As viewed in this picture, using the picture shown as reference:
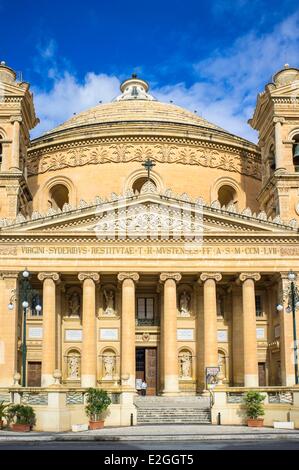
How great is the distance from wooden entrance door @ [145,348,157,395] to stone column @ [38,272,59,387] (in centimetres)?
689

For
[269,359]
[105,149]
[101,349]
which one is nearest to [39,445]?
[101,349]

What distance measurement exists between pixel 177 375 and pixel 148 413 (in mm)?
6355

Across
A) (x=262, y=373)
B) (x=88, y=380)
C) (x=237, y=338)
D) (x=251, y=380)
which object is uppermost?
(x=237, y=338)

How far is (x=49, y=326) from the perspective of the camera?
143ft

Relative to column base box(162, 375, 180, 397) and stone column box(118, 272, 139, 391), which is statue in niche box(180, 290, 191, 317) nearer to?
stone column box(118, 272, 139, 391)

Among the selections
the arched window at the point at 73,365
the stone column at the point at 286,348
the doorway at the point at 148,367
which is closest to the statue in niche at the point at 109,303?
the doorway at the point at 148,367

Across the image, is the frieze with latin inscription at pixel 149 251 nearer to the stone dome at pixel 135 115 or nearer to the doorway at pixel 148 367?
the doorway at pixel 148 367

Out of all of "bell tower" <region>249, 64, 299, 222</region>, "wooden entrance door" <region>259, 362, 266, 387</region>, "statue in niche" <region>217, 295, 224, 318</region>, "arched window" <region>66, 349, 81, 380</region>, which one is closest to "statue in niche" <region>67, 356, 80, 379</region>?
"arched window" <region>66, 349, 81, 380</region>

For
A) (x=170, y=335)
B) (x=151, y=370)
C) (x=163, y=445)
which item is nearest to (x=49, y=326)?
(x=170, y=335)

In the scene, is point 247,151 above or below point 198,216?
above

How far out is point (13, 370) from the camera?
42.2 metres

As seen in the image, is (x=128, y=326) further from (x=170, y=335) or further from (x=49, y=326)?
(x=49, y=326)

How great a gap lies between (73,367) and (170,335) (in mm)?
7161
